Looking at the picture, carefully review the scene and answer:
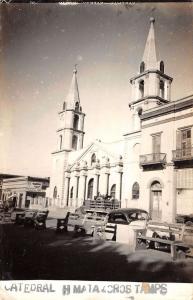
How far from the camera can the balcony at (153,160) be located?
17730mm

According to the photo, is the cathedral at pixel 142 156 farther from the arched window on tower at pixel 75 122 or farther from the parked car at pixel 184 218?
the parked car at pixel 184 218

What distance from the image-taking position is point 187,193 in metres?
16.4

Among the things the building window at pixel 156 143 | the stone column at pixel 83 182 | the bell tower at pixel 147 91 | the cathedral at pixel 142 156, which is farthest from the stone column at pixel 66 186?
the building window at pixel 156 143

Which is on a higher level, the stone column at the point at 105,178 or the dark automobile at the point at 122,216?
the stone column at the point at 105,178

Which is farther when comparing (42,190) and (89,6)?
(42,190)

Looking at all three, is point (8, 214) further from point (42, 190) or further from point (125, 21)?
point (42, 190)

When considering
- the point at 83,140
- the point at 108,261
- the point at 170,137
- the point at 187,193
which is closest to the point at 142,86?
the point at 170,137

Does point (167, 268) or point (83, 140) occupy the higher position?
point (83, 140)

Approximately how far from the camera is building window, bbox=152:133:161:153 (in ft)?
60.5

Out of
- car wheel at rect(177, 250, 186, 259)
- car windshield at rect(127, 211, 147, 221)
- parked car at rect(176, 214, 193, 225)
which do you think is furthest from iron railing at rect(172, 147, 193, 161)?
car wheel at rect(177, 250, 186, 259)

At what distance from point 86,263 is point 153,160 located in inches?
473

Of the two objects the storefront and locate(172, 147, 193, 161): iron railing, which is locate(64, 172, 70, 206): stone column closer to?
the storefront

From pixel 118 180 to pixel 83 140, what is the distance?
10.3 meters

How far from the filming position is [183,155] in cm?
1617
